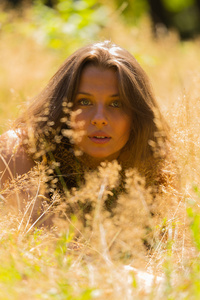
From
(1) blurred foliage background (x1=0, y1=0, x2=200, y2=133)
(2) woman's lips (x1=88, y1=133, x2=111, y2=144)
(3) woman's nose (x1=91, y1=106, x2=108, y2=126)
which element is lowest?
(2) woman's lips (x1=88, y1=133, x2=111, y2=144)

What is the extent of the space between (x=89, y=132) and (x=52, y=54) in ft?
9.75

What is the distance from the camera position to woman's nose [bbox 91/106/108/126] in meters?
1.89

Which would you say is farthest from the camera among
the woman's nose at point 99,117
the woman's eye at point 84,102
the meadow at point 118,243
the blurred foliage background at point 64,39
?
the blurred foliage background at point 64,39

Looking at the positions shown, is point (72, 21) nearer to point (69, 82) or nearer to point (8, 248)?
point (69, 82)

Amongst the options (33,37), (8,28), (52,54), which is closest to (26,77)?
(52,54)

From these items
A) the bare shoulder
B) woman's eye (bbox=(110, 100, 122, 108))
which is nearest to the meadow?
the bare shoulder

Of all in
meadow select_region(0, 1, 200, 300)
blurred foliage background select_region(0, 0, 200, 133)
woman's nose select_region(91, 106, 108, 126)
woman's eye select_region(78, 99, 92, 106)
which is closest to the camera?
meadow select_region(0, 1, 200, 300)

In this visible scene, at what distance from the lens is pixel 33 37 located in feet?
16.3

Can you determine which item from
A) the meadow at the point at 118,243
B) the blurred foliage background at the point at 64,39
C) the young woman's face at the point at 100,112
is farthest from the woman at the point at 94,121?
the blurred foliage background at the point at 64,39

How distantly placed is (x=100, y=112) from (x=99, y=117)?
4 centimetres

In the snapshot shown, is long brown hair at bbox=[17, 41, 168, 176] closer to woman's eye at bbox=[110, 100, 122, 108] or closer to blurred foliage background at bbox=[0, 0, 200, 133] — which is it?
woman's eye at bbox=[110, 100, 122, 108]

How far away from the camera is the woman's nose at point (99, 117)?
1.89m

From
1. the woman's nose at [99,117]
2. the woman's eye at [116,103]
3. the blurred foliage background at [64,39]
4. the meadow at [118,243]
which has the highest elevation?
the blurred foliage background at [64,39]

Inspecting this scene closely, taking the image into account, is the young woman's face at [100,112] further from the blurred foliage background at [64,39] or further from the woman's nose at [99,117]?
the blurred foliage background at [64,39]
